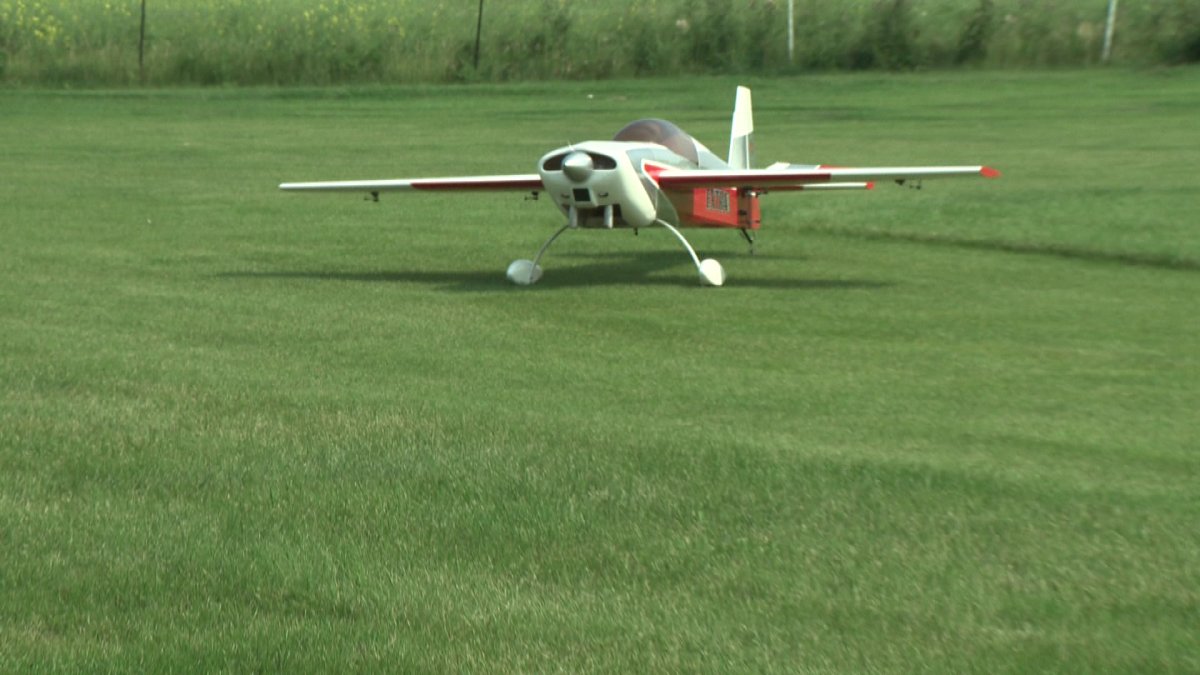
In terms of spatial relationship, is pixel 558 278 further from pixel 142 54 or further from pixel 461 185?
pixel 142 54

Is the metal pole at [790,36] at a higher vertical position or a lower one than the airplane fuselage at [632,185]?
higher

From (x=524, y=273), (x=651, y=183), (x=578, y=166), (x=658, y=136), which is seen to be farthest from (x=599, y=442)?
(x=658, y=136)

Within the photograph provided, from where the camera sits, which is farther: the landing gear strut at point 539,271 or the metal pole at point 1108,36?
the metal pole at point 1108,36

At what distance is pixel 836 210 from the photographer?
1825cm

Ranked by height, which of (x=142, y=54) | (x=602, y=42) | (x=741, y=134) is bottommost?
(x=142, y=54)

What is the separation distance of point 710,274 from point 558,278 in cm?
140

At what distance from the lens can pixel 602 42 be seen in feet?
131

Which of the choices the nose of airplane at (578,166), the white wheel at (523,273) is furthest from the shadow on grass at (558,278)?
the nose of airplane at (578,166)

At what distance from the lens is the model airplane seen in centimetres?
1269

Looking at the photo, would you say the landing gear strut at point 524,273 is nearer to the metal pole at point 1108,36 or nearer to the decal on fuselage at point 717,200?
the decal on fuselage at point 717,200

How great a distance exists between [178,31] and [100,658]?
3844cm

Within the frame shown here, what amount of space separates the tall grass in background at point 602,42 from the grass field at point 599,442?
2087cm

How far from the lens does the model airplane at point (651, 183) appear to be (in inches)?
500

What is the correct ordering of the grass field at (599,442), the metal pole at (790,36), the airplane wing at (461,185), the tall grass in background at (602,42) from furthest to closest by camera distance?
the metal pole at (790,36)
the tall grass in background at (602,42)
the airplane wing at (461,185)
the grass field at (599,442)
